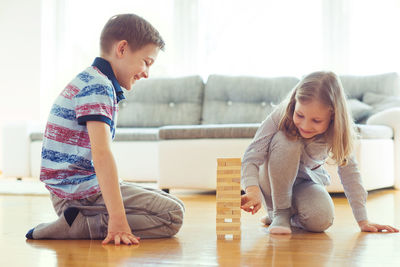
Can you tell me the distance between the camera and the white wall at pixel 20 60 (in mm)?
4969

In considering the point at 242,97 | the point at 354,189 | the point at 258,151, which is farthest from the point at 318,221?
the point at 242,97

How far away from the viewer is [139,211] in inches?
51.8

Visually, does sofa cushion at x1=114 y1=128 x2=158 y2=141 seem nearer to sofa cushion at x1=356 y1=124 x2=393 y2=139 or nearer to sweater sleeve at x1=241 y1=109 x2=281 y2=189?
sofa cushion at x1=356 y1=124 x2=393 y2=139

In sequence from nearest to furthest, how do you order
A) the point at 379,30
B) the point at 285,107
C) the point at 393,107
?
the point at 285,107 → the point at 393,107 → the point at 379,30

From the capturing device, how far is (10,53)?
5055 millimetres

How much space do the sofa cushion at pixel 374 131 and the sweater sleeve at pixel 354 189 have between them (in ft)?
3.61

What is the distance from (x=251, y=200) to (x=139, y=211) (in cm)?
29

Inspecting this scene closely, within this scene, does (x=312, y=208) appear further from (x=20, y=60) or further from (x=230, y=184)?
(x=20, y=60)

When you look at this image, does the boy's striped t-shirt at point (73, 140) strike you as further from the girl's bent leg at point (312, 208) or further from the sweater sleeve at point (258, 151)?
the girl's bent leg at point (312, 208)

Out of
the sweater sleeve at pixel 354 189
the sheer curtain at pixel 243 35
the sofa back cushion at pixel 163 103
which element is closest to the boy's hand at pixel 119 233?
the sweater sleeve at pixel 354 189

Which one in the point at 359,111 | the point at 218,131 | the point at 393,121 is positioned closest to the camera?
the point at 218,131

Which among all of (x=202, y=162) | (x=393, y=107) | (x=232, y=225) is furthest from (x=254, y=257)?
(x=393, y=107)

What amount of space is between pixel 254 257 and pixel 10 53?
4.61 metres

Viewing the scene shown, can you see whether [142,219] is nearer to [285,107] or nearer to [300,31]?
[285,107]
